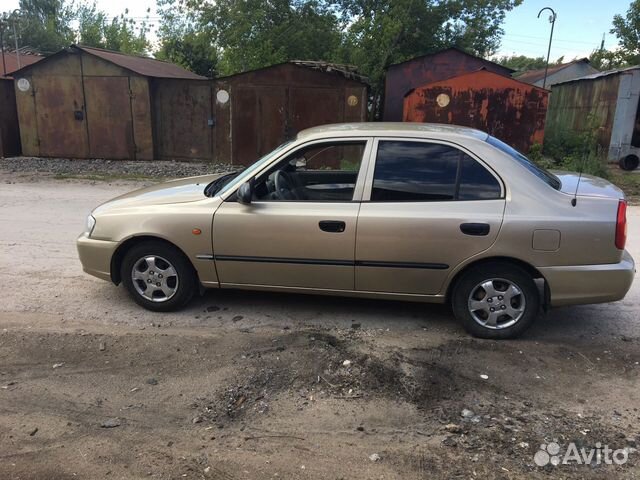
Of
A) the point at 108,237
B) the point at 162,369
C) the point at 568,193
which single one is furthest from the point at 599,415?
the point at 108,237

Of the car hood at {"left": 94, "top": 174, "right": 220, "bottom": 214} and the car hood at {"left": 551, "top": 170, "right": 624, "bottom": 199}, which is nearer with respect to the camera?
the car hood at {"left": 551, "top": 170, "right": 624, "bottom": 199}

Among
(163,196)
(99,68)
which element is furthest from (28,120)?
(163,196)

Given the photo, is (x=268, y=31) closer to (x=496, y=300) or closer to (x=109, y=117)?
(x=109, y=117)

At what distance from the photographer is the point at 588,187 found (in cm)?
430

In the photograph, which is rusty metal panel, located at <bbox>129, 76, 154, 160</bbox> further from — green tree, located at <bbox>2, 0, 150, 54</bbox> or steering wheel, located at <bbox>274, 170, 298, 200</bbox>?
green tree, located at <bbox>2, 0, 150, 54</bbox>

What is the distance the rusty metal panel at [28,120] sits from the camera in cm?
1431

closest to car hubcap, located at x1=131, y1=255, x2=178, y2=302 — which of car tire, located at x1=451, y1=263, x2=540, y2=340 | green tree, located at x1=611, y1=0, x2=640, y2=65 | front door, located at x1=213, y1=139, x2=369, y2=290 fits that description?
front door, located at x1=213, y1=139, x2=369, y2=290

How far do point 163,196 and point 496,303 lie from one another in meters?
2.92

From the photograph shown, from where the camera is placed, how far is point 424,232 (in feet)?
13.3

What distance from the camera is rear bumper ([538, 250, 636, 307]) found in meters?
3.95

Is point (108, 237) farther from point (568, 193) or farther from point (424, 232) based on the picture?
point (568, 193)

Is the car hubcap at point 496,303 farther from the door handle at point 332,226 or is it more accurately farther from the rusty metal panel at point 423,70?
the rusty metal panel at point 423,70

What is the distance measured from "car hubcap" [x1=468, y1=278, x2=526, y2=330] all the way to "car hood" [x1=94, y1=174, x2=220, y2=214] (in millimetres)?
2394

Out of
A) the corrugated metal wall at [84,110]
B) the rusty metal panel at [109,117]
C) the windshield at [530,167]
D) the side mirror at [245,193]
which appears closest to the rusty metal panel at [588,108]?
the corrugated metal wall at [84,110]
